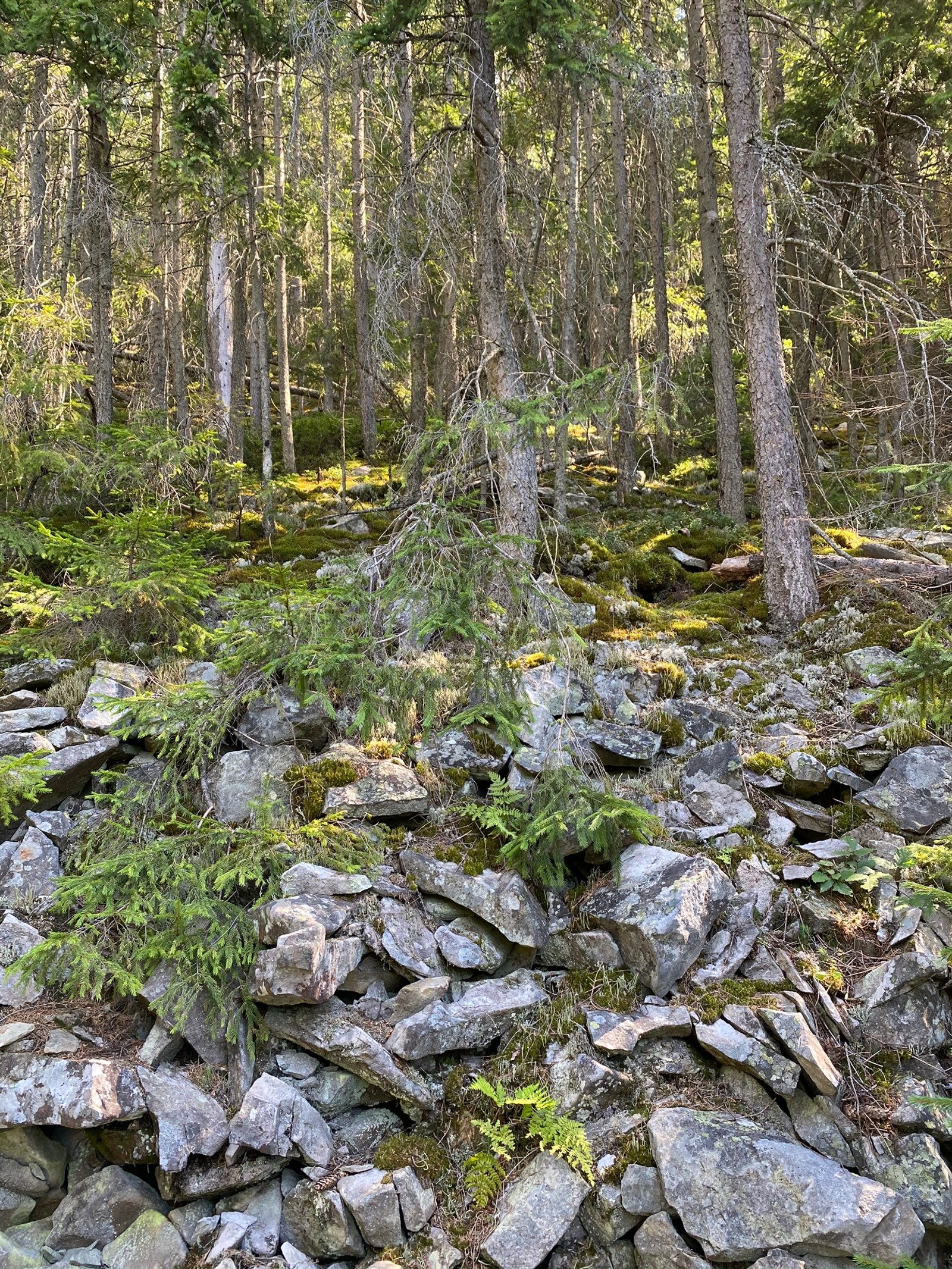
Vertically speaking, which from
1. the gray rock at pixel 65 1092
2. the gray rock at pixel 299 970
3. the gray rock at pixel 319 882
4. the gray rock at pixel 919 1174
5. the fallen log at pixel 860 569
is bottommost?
the gray rock at pixel 919 1174

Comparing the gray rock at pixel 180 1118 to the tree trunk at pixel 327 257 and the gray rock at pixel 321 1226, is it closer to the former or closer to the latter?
the gray rock at pixel 321 1226

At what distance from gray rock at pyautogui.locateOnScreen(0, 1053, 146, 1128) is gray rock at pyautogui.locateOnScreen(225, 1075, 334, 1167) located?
626 mm

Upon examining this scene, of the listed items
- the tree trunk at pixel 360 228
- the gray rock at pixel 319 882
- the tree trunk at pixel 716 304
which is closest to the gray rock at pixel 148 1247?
the gray rock at pixel 319 882

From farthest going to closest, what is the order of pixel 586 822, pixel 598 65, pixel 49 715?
pixel 598 65 → pixel 49 715 → pixel 586 822

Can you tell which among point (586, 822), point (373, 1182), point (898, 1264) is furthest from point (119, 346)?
point (898, 1264)

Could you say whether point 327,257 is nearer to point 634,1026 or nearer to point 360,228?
point 360,228

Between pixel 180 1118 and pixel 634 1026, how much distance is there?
2862 mm

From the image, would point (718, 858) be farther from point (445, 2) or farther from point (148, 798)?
point (445, 2)

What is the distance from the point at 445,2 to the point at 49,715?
9.29m

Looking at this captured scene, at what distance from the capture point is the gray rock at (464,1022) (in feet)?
16.7

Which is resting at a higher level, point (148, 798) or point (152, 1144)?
point (148, 798)

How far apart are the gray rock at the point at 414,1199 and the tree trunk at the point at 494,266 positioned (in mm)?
5652

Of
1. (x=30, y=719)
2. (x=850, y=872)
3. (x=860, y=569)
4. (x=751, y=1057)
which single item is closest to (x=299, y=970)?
(x=751, y=1057)

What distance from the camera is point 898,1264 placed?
4086mm
